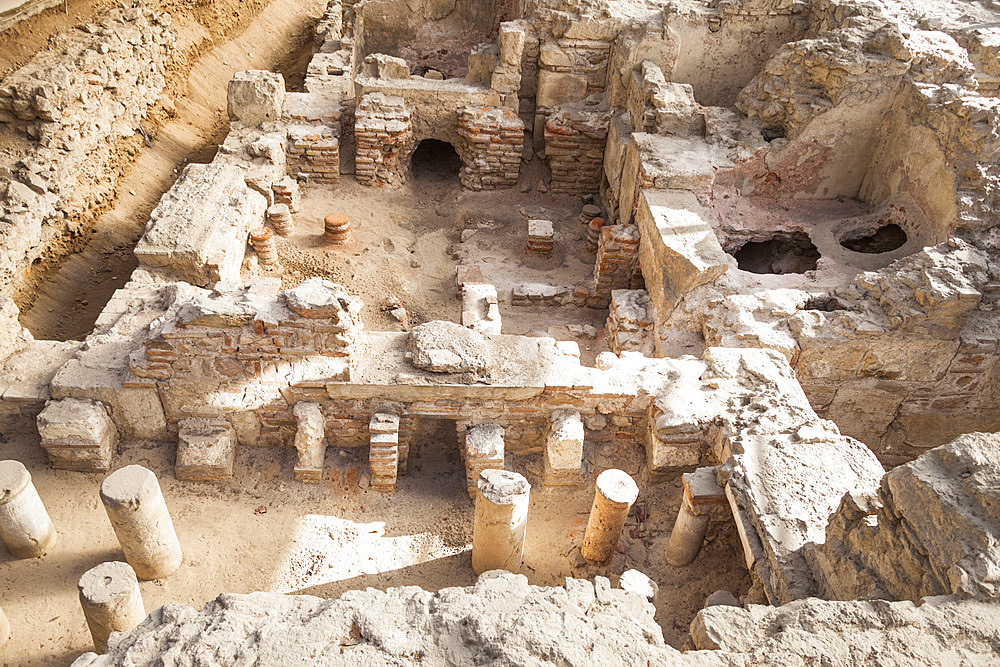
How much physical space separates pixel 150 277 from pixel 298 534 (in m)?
2.86

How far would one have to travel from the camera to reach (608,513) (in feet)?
12.6

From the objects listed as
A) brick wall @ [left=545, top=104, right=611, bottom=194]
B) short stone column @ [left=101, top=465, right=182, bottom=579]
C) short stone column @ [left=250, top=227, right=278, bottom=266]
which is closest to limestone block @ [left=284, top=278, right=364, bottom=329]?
short stone column @ [left=101, top=465, right=182, bottom=579]

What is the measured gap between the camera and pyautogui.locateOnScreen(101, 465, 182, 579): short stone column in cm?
355

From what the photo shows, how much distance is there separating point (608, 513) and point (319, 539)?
5.71 ft

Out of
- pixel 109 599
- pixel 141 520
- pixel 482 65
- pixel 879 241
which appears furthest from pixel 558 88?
pixel 109 599

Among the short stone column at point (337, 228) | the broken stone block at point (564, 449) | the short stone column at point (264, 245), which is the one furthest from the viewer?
the short stone column at point (337, 228)

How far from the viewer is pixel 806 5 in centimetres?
784

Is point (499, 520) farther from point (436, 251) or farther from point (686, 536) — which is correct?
point (436, 251)

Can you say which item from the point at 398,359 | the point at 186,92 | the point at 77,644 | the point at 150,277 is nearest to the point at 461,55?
the point at 186,92

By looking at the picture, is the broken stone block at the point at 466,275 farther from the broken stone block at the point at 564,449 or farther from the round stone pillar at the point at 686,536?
the round stone pillar at the point at 686,536

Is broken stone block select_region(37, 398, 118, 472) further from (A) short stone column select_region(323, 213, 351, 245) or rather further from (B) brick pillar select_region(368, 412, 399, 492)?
(A) short stone column select_region(323, 213, 351, 245)

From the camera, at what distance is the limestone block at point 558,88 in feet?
26.6

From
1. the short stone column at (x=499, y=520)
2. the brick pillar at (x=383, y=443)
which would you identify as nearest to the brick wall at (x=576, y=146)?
the brick pillar at (x=383, y=443)

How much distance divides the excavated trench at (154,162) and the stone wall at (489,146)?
3.43m
